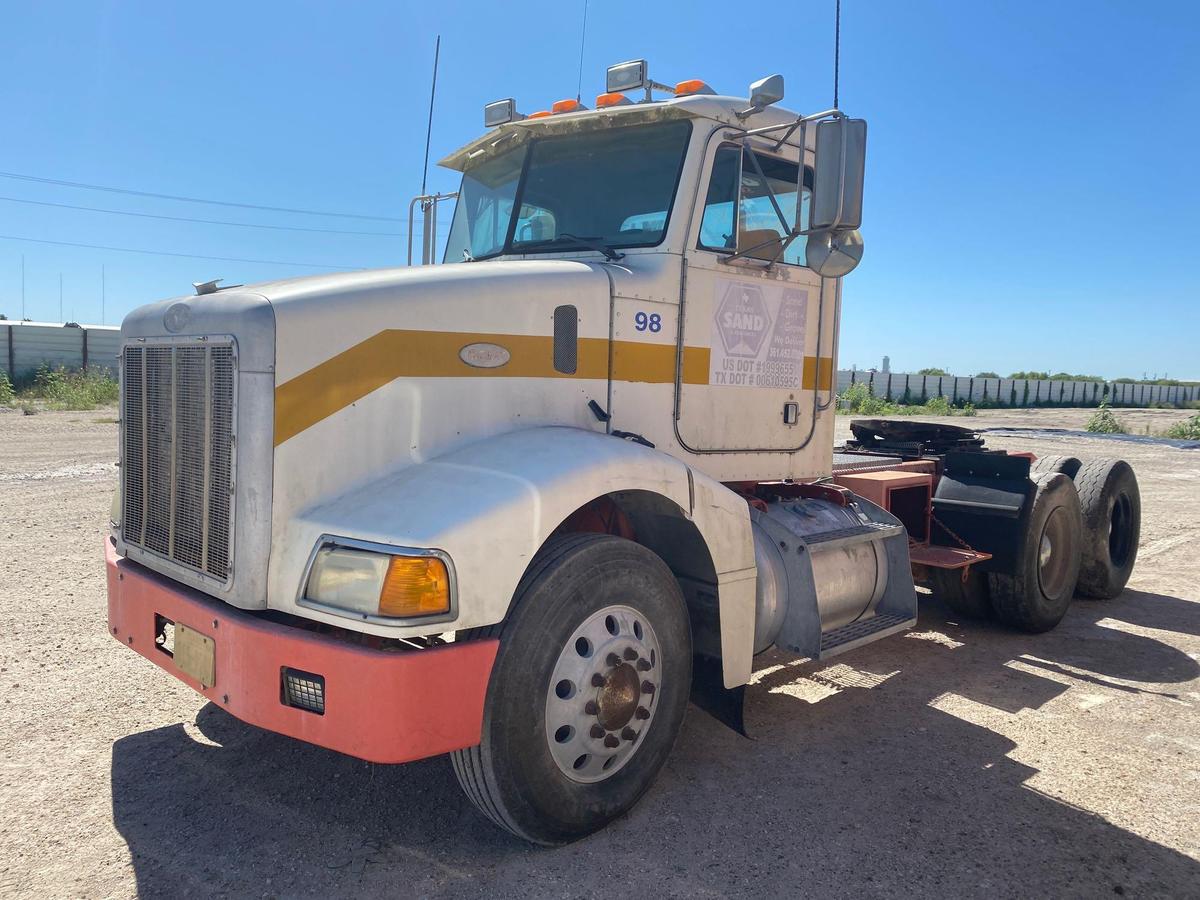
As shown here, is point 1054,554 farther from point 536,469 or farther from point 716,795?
point 536,469

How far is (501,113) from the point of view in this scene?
468cm

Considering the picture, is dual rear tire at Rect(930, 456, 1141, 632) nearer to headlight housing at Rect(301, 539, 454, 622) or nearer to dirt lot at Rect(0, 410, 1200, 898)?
dirt lot at Rect(0, 410, 1200, 898)

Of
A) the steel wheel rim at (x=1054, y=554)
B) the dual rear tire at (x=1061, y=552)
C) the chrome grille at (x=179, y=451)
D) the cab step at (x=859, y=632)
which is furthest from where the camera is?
the steel wheel rim at (x=1054, y=554)

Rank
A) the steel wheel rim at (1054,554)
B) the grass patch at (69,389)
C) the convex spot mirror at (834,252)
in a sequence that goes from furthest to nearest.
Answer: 1. the grass patch at (69,389)
2. the steel wheel rim at (1054,554)
3. the convex spot mirror at (834,252)

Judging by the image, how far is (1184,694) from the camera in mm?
5082

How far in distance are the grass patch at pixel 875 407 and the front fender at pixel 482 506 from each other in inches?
1237

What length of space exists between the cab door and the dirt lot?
1532mm

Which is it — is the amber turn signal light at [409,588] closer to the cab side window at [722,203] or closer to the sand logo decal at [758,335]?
the sand logo decal at [758,335]

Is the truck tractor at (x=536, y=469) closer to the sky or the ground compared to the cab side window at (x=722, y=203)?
closer to the ground

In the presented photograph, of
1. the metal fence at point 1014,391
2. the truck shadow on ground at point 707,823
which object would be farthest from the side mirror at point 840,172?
the metal fence at point 1014,391

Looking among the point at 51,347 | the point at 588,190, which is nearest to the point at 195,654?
the point at 588,190

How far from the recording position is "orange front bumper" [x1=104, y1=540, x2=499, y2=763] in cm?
268

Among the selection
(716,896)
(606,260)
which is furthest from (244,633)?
(606,260)

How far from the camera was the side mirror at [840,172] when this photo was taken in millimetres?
3672
